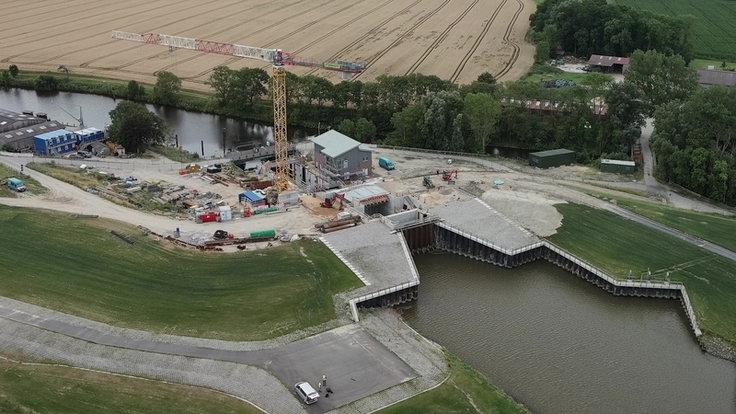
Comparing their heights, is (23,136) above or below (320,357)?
above

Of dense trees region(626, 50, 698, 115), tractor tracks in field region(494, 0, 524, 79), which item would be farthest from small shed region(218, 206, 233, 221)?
tractor tracks in field region(494, 0, 524, 79)

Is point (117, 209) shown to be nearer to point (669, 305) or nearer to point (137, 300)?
point (137, 300)

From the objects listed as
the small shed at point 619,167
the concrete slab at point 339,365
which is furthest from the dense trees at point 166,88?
the concrete slab at point 339,365

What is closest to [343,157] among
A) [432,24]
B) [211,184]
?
[211,184]

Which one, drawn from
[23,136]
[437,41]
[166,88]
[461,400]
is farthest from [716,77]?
[23,136]

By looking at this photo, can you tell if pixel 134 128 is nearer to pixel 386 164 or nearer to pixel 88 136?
pixel 88 136

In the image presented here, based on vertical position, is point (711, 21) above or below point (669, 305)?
above

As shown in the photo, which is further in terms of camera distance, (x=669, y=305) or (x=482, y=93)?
(x=482, y=93)
